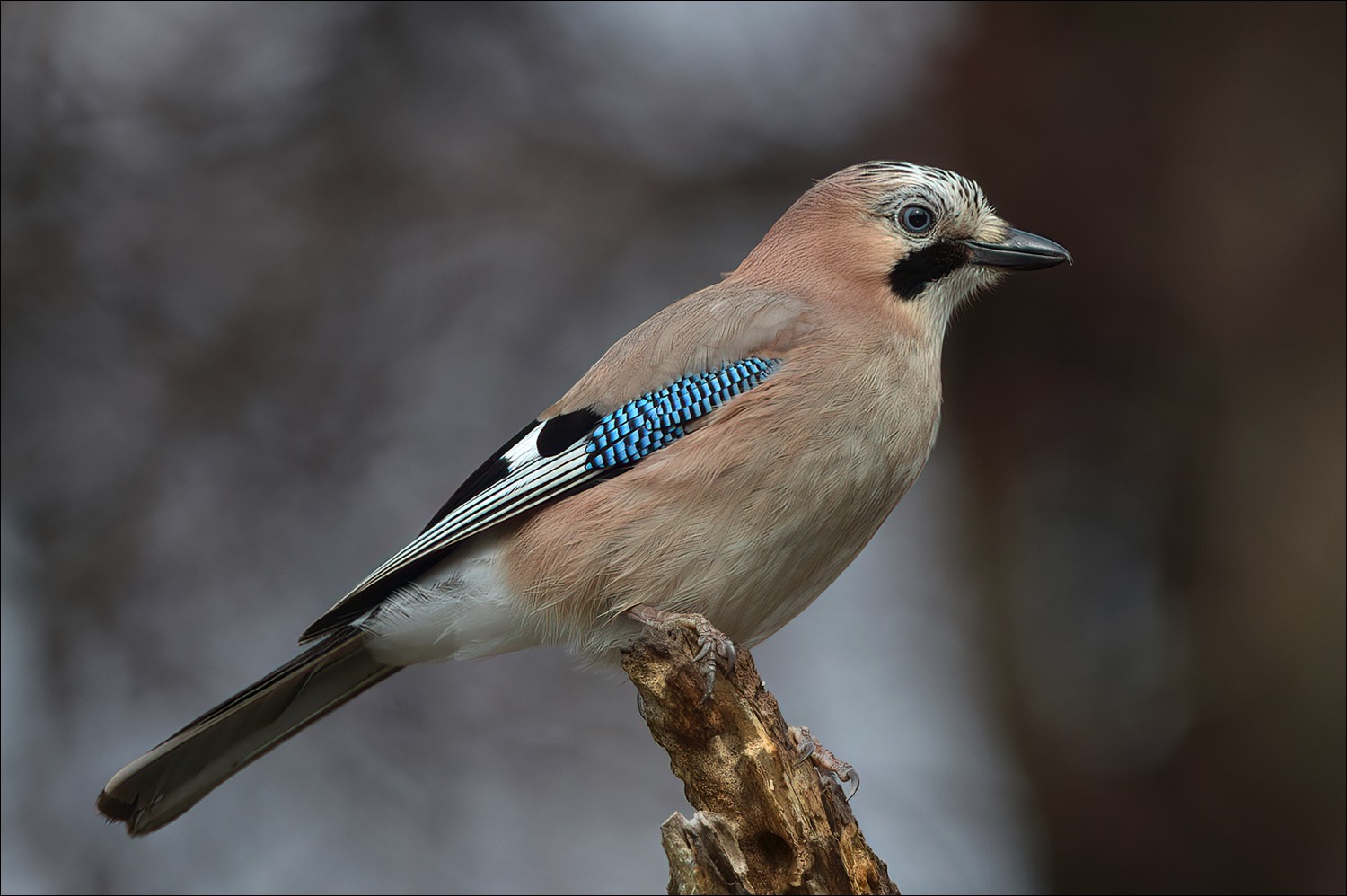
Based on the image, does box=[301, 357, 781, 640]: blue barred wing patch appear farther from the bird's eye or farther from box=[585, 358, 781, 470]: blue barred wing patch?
the bird's eye

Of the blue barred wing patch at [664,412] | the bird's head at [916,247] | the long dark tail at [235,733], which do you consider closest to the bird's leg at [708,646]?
the blue barred wing patch at [664,412]

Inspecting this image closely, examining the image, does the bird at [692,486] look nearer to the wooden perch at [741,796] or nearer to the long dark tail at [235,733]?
the long dark tail at [235,733]

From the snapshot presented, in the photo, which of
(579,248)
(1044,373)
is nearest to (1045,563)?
(1044,373)

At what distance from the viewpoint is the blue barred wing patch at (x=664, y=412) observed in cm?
371

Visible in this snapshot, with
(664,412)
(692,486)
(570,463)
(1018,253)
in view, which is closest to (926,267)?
(1018,253)

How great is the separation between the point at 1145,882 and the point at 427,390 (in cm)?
382

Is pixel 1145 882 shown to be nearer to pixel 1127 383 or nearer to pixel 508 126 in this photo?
pixel 1127 383

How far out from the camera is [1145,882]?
18.4 feet

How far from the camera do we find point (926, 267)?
4102mm

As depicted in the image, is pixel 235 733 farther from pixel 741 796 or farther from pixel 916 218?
pixel 916 218

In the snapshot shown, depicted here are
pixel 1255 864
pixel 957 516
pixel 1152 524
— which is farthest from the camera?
pixel 957 516

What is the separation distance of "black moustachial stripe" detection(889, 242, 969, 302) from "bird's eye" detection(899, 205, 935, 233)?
0.07m

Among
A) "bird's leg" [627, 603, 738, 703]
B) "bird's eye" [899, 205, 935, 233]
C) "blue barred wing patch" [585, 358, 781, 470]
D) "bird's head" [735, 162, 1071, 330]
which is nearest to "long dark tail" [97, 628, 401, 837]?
"blue barred wing patch" [585, 358, 781, 470]

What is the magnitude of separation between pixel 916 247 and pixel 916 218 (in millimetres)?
90
